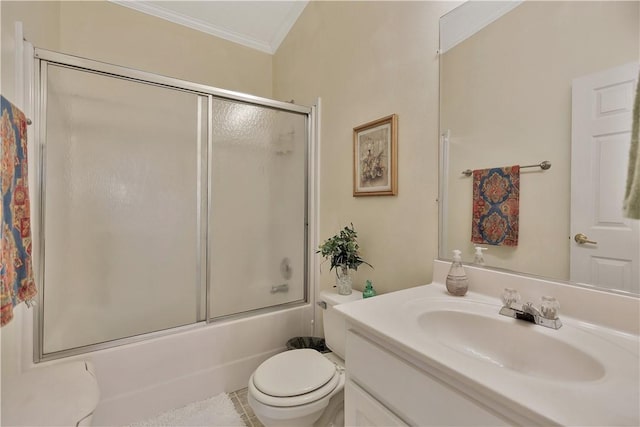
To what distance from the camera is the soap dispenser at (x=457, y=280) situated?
1.04 metres

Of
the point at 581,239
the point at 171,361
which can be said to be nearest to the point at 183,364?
the point at 171,361

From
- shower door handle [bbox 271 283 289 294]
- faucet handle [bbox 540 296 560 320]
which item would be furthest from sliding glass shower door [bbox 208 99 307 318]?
faucet handle [bbox 540 296 560 320]

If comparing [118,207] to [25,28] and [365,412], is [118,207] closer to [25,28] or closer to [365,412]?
[25,28]

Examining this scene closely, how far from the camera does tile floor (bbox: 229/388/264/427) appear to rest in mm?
1486

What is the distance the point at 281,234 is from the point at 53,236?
125cm

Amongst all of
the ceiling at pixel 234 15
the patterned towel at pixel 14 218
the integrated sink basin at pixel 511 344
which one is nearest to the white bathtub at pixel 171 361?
the patterned towel at pixel 14 218

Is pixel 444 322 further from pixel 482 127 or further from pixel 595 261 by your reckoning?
pixel 482 127

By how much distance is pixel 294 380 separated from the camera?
3.97ft

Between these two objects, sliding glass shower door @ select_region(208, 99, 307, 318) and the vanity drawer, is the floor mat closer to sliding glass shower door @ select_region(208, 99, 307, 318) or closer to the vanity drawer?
sliding glass shower door @ select_region(208, 99, 307, 318)

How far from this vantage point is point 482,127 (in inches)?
42.6

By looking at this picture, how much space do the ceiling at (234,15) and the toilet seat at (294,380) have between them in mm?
2437

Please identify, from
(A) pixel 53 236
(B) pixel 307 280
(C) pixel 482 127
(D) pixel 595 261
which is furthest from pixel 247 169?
(D) pixel 595 261

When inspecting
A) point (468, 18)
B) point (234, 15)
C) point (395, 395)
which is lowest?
point (395, 395)

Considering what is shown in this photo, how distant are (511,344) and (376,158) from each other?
1026mm
